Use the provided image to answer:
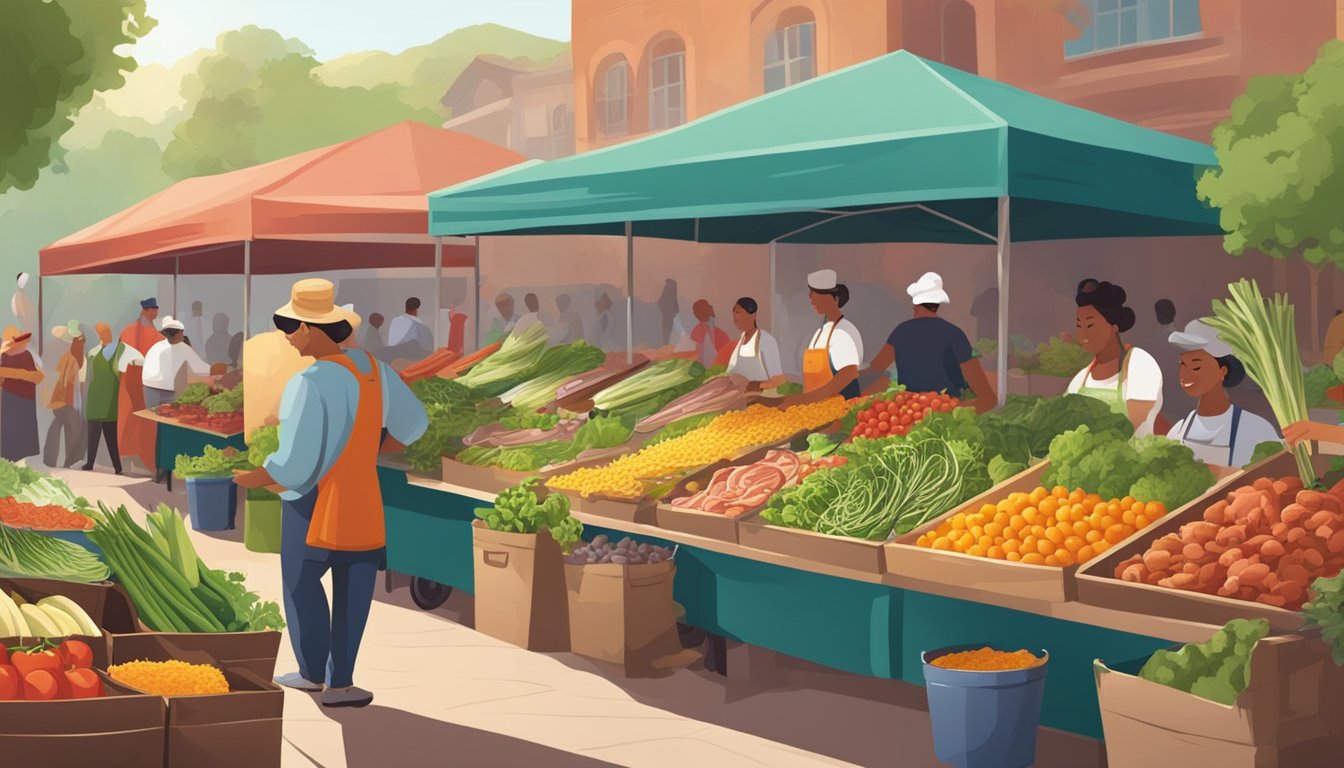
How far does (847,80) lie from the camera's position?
7.40 metres

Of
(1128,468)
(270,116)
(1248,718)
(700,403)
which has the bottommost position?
(1248,718)

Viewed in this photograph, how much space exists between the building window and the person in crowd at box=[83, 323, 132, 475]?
13.5 m

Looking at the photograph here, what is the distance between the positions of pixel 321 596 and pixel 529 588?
1.28 meters

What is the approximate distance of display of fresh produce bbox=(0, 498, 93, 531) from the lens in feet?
20.1

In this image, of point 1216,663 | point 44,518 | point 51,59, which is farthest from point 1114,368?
point 51,59

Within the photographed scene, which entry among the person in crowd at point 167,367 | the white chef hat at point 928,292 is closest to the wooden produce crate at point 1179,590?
the white chef hat at point 928,292

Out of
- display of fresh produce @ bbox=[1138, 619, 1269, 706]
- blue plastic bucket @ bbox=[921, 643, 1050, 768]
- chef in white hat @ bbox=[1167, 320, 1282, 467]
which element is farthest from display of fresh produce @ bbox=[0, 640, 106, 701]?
chef in white hat @ bbox=[1167, 320, 1282, 467]

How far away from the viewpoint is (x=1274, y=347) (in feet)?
17.6

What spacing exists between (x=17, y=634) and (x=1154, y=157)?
563cm

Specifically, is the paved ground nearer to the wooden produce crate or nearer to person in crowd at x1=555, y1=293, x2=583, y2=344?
the wooden produce crate

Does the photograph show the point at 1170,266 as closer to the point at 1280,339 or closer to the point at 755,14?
the point at 755,14

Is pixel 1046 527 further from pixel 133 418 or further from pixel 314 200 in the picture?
pixel 133 418

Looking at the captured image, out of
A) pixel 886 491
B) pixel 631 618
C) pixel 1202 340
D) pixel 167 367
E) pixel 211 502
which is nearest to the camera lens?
pixel 886 491

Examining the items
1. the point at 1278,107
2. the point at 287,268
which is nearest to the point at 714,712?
the point at 1278,107
